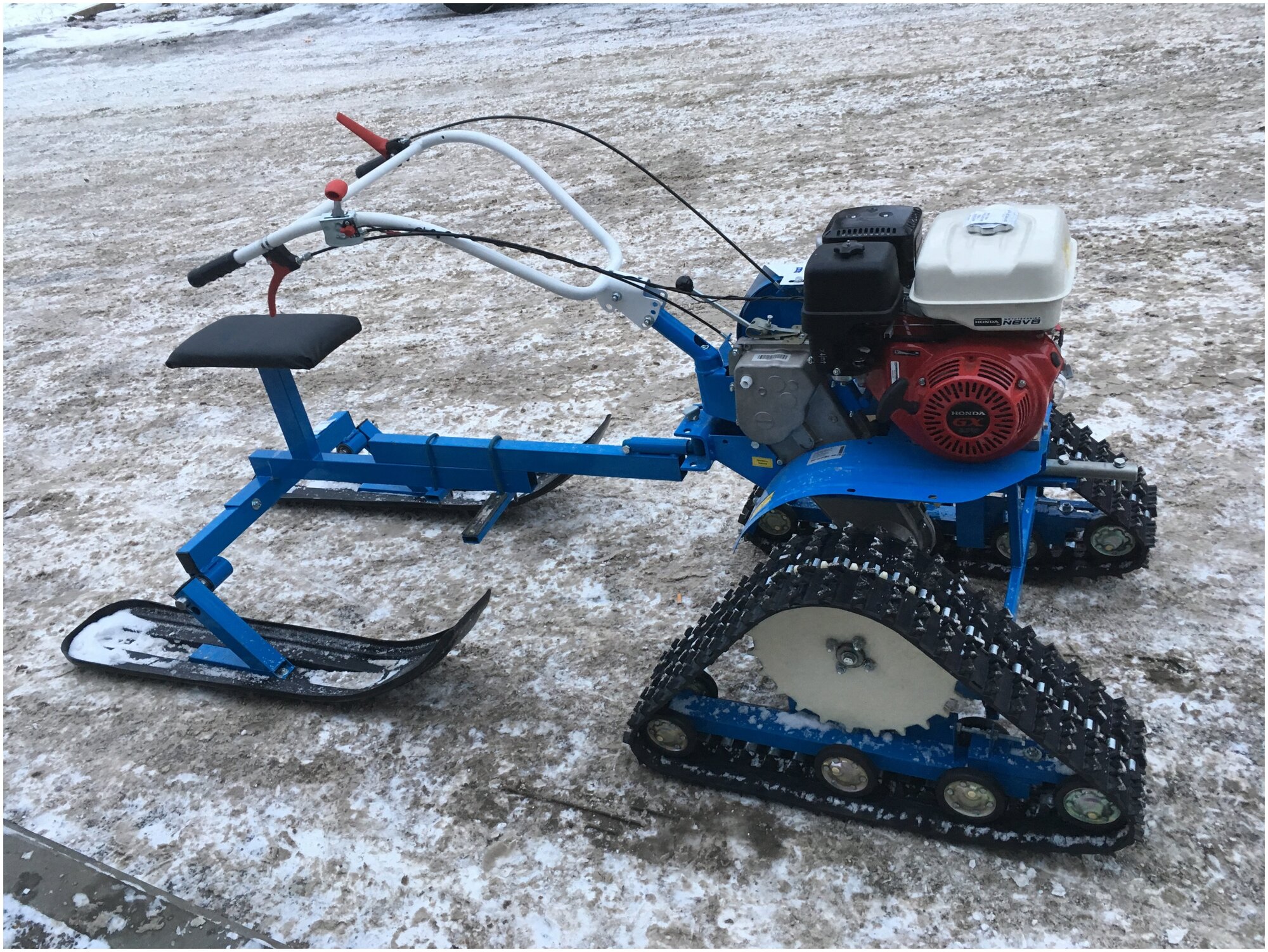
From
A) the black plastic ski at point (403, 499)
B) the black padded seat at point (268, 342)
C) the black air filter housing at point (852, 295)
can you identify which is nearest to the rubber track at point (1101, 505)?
the black air filter housing at point (852, 295)

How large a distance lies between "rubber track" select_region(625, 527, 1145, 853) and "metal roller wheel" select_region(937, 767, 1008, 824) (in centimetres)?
3

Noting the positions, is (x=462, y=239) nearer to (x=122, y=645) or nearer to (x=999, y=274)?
(x=999, y=274)

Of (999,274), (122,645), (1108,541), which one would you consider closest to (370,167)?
(122,645)

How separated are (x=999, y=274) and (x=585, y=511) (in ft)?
6.96

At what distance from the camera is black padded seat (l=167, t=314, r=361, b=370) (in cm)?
295

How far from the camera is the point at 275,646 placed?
334cm

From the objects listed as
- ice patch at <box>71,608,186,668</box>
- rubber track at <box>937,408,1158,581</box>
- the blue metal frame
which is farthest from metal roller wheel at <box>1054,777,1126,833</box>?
ice patch at <box>71,608,186,668</box>

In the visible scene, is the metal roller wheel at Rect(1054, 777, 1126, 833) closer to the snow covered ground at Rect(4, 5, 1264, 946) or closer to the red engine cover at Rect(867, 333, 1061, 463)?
the snow covered ground at Rect(4, 5, 1264, 946)

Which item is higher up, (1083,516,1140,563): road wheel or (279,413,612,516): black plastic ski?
(1083,516,1140,563): road wheel

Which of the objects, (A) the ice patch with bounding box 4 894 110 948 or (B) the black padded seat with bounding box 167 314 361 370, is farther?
(B) the black padded seat with bounding box 167 314 361 370

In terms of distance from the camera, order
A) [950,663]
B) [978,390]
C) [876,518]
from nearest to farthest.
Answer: [950,663] → [978,390] → [876,518]

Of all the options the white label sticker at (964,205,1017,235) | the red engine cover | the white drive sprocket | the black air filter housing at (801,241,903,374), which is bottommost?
the white drive sprocket

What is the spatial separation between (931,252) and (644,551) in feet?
5.60

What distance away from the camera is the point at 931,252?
2.38 metres
